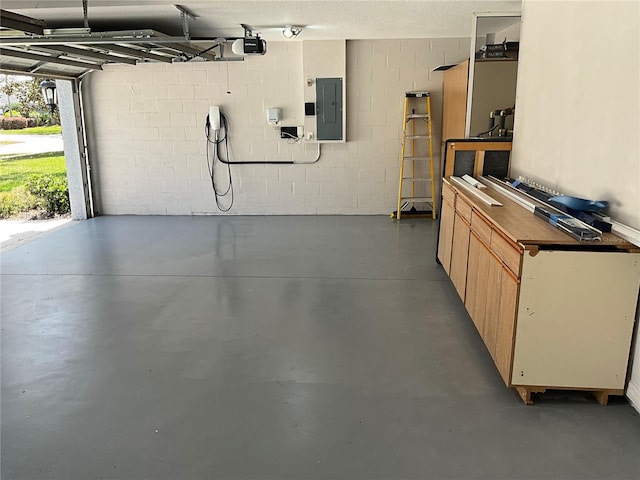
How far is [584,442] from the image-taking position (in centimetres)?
244

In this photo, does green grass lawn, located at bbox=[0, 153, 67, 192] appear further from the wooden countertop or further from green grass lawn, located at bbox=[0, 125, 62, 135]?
the wooden countertop

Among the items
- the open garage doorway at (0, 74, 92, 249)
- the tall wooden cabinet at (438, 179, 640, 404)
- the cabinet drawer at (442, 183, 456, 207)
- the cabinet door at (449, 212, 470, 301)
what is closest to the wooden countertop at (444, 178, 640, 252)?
the tall wooden cabinet at (438, 179, 640, 404)

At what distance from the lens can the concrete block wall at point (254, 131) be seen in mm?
7375

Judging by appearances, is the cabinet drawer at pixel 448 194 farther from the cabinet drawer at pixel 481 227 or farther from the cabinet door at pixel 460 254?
the cabinet drawer at pixel 481 227

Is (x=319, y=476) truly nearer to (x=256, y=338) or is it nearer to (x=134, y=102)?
(x=256, y=338)

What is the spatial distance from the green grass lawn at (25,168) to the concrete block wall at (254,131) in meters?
1.83

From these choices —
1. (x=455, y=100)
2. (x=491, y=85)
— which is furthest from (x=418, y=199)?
(x=491, y=85)

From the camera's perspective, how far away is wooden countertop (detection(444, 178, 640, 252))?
2555 mm

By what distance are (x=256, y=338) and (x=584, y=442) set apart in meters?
2.17

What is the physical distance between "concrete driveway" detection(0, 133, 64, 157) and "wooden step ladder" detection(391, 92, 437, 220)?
20.6 feet

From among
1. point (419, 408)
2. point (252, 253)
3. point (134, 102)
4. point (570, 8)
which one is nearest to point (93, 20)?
point (134, 102)

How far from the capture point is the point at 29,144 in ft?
30.7

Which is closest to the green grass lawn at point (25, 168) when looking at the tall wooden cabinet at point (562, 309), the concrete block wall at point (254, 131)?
the concrete block wall at point (254, 131)

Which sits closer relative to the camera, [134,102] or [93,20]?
[93,20]
